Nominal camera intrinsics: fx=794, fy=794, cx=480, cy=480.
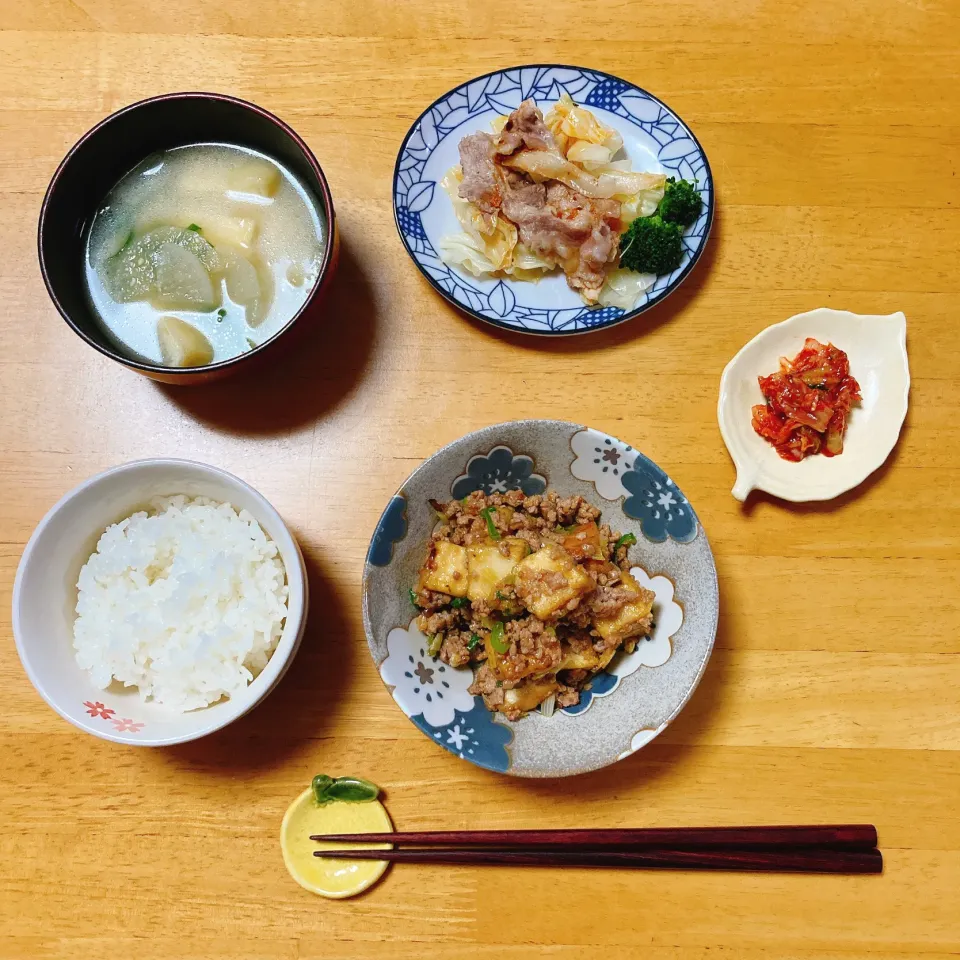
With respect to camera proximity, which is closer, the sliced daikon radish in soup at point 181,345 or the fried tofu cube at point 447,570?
the fried tofu cube at point 447,570

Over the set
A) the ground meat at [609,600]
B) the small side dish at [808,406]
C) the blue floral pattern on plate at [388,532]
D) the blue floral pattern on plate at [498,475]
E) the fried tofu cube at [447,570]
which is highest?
the small side dish at [808,406]

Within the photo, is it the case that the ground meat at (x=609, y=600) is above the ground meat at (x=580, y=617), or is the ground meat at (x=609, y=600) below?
above

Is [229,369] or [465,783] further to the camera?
[465,783]

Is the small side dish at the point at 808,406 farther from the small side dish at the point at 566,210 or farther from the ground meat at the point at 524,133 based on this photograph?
the ground meat at the point at 524,133

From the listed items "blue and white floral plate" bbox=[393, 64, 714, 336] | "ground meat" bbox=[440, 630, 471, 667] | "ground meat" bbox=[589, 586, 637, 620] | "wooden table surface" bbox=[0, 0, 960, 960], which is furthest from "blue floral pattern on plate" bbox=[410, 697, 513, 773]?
"blue and white floral plate" bbox=[393, 64, 714, 336]

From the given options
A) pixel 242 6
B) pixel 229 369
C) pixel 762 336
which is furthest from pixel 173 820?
pixel 242 6

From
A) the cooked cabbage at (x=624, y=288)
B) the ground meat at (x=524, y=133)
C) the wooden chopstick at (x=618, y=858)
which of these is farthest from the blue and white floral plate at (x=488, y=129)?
the wooden chopstick at (x=618, y=858)

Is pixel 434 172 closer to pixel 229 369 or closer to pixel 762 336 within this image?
pixel 229 369
